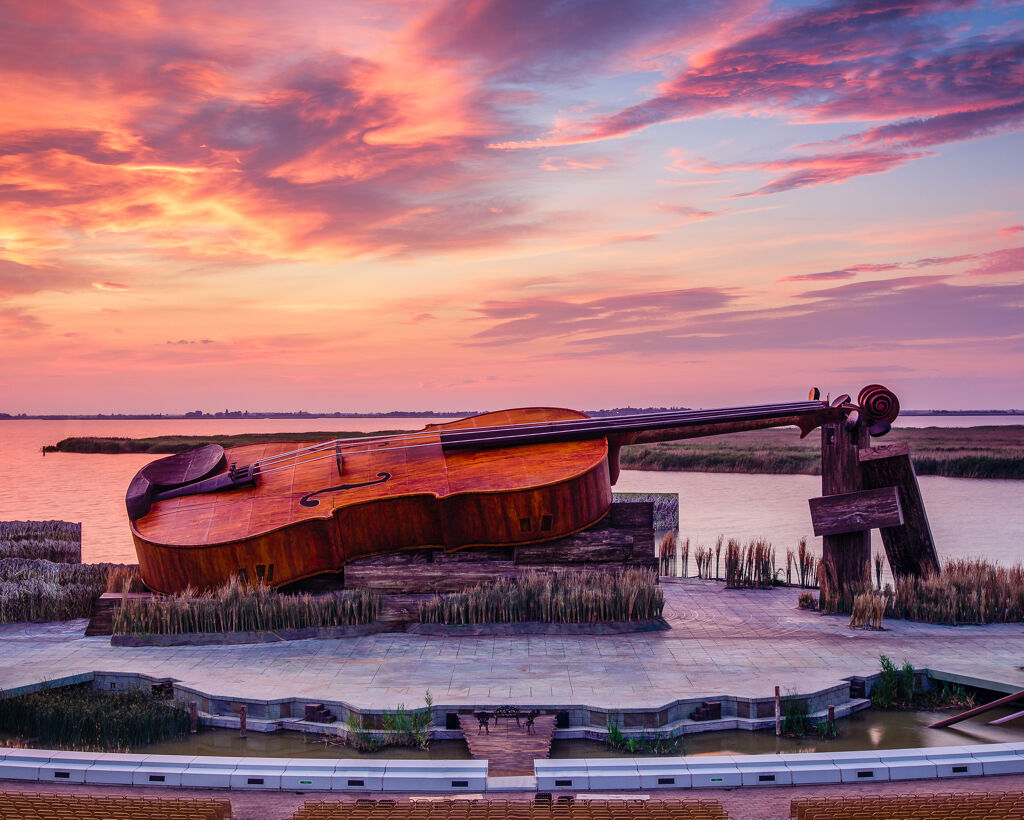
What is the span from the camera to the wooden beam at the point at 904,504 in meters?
11.2

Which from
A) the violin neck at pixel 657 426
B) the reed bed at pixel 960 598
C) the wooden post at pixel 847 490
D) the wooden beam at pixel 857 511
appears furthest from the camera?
the wooden post at pixel 847 490

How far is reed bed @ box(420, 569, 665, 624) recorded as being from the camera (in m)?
10.1

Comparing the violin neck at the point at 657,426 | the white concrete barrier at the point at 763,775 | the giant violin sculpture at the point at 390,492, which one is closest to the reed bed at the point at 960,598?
the giant violin sculpture at the point at 390,492

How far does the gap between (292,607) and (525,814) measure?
543 centimetres

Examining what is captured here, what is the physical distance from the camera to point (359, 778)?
616cm

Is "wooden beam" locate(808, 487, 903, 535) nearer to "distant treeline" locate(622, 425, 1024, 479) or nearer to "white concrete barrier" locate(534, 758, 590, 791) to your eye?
"white concrete barrier" locate(534, 758, 590, 791)

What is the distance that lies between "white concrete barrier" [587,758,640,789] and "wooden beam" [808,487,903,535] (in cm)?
570

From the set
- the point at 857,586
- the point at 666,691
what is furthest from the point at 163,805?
the point at 857,586

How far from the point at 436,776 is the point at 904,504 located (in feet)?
24.4

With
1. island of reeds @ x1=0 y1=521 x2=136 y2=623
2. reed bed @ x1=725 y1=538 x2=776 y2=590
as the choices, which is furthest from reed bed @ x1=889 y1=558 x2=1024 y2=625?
island of reeds @ x1=0 y1=521 x2=136 y2=623

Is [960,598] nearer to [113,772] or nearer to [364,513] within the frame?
[364,513]

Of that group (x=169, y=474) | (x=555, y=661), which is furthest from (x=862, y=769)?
(x=169, y=474)

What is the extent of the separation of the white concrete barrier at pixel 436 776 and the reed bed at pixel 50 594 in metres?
6.53

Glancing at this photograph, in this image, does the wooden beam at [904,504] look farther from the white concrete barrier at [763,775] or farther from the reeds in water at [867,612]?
the white concrete barrier at [763,775]
